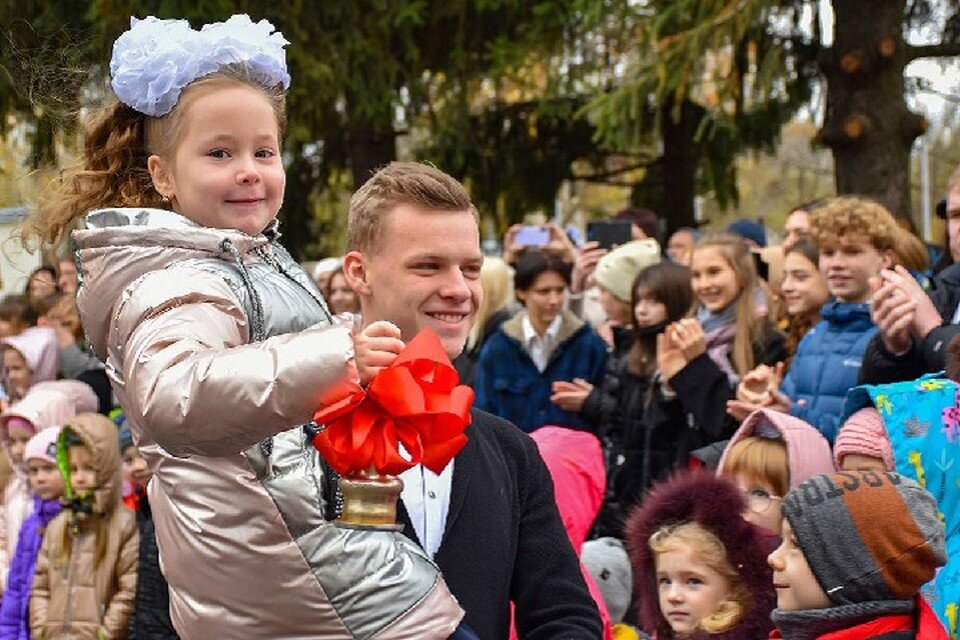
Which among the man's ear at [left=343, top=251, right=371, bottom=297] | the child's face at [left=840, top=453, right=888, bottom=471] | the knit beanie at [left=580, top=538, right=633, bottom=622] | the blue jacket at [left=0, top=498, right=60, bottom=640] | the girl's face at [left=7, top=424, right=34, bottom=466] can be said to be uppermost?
the man's ear at [left=343, top=251, right=371, bottom=297]

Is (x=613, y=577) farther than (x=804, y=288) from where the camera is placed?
No

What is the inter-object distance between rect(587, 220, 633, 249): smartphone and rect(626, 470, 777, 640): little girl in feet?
16.7

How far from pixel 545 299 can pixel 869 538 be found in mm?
4378

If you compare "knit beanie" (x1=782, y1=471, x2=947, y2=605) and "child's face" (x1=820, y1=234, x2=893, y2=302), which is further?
"child's face" (x1=820, y1=234, x2=893, y2=302)

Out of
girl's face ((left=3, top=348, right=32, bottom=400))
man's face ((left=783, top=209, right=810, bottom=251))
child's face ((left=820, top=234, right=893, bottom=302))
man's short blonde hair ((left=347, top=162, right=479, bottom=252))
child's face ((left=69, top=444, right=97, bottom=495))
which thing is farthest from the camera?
girl's face ((left=3, top=348, right=32, bottom=400))

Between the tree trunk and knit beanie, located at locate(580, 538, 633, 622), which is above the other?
the tree trunk

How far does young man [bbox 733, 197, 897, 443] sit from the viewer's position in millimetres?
6109

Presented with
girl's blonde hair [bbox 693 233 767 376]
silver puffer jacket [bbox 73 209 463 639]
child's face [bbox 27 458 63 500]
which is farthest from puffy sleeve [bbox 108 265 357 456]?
child's face [bbox 27 458 63 500]

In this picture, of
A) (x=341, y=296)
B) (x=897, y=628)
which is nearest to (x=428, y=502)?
(x=897, y=628)

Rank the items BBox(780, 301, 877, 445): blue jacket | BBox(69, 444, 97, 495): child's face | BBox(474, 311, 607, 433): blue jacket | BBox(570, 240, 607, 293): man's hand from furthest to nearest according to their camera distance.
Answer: BBox(570, 240, 607, 293): man's hand, BBox(474, 311, 607, 433): blue jacket, BBox(69, 444, 97, 495): child's face, BBox(780, 301, 877, 445): blue jacket

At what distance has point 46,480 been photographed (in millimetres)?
7605

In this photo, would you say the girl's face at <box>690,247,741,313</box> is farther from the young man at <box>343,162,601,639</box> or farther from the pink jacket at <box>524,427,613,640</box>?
the young man at <box>343,162,601,639</box>

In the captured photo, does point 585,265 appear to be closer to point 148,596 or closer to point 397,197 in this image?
point 148,596

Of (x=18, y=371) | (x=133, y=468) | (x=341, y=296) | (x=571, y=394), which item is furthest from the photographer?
(x=18, y=371)
